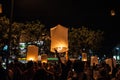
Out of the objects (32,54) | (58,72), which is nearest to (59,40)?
(58,72)

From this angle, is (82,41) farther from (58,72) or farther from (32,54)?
(58,72)

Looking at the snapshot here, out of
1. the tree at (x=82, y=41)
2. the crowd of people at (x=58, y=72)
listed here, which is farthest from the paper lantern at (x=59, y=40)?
the tree at (x=82, y=41)

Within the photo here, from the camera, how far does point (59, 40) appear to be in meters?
11.6

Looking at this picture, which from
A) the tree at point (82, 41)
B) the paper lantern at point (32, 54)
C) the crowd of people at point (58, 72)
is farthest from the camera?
the tree at point (82, 41)

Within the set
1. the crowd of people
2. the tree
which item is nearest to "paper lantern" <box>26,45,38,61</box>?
the crowd of people

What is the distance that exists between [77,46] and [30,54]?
108 ft

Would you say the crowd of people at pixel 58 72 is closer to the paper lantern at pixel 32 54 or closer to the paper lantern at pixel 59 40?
the paper lantern at pixel 59 40

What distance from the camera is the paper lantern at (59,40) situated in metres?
11.5

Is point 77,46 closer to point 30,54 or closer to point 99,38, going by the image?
point 99,38

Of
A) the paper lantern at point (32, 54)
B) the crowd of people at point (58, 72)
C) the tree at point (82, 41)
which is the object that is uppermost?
the tree at point (82, 41)

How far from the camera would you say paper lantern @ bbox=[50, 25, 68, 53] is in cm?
1155

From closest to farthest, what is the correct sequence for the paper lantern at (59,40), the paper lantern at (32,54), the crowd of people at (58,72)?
the crowd of people at (58,72) → the paper lantern at (59,40) → the paper lantern at (32,54)

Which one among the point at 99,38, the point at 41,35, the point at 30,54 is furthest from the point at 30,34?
the point at 30,54

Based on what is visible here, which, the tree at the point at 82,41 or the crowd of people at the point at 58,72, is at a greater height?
the tree at the point at 82,41
